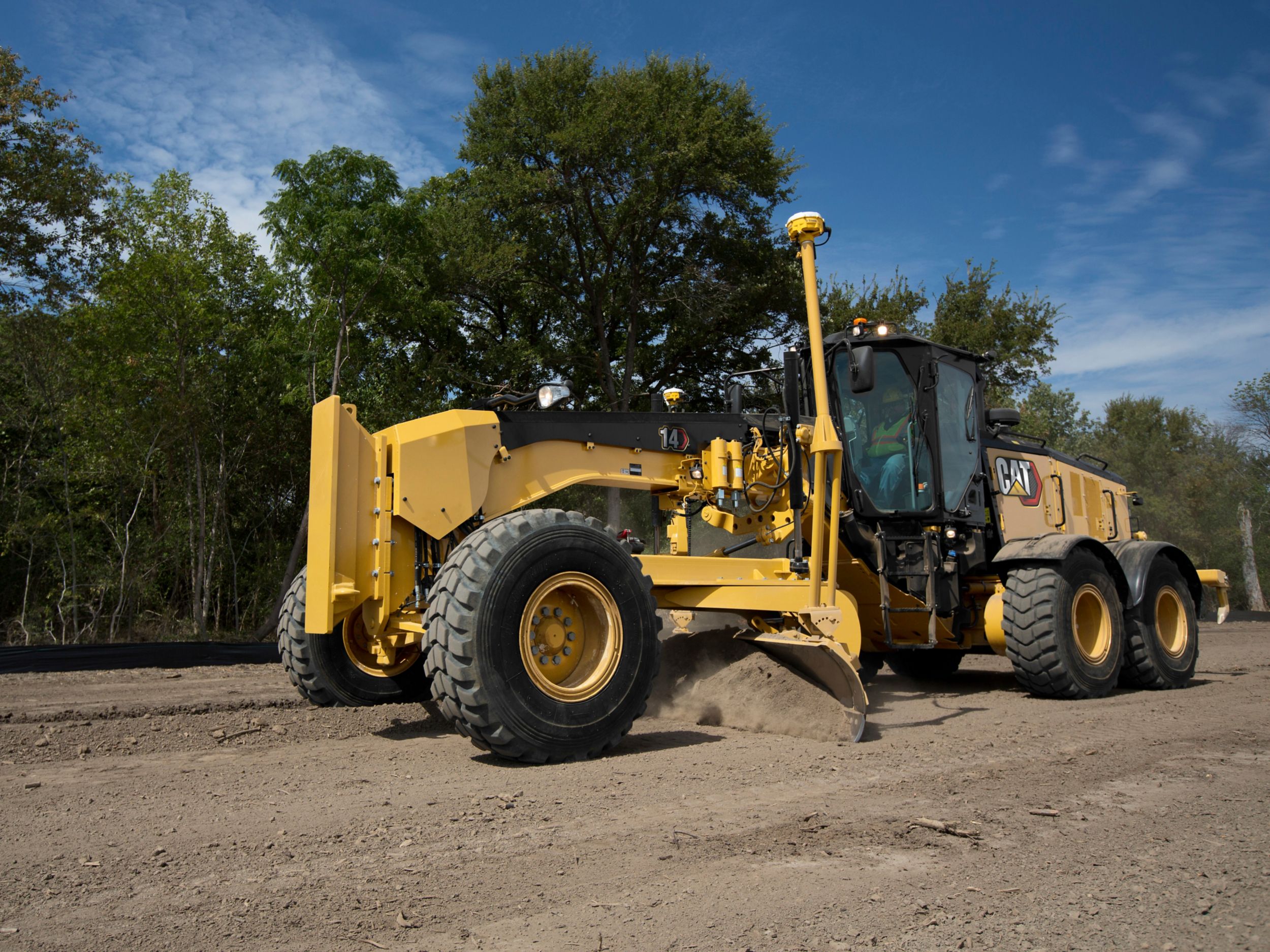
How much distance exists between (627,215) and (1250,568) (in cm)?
2558

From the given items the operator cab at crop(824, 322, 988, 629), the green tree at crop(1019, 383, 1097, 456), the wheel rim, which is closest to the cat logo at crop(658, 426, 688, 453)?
the operator cab at crop(824, 322, 988, 629)

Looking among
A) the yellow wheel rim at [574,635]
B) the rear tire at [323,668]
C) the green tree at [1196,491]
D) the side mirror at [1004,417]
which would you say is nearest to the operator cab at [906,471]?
the side mirror at [1004,417]

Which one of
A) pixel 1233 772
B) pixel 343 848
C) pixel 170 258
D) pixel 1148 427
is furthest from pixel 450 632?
pixel 1148 427

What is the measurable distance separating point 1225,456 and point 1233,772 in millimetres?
38774

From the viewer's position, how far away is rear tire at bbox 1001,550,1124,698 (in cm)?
677

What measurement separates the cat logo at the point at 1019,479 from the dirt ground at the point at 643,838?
8.85 ft

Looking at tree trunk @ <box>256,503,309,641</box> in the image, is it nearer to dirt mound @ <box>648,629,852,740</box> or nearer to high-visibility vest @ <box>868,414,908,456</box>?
dirt mound @ <box>648,629,852,740</box>

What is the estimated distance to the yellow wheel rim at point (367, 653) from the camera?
5.81 meters

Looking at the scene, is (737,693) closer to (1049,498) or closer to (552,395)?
(552,395)

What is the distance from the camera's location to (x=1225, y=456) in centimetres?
3694

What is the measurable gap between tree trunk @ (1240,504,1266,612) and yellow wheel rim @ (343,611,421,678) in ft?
104

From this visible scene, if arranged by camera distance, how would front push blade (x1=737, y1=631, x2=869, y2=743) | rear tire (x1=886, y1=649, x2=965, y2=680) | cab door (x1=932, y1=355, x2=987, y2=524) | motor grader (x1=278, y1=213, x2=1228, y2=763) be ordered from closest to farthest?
1. motor grader (x1=278, y1=213, x2=1228, y2=763)
2. front push blade (x1=737, y1=631, x2=869, y2=743)
3. cab door (x1=932, y1=355, x2=987, y2=524)
4. rear tire (x1=886, y1=649, x2=965, y2=680)

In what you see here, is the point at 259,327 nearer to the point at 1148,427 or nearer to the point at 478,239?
the point at 478,239

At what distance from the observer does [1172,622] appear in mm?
8367
